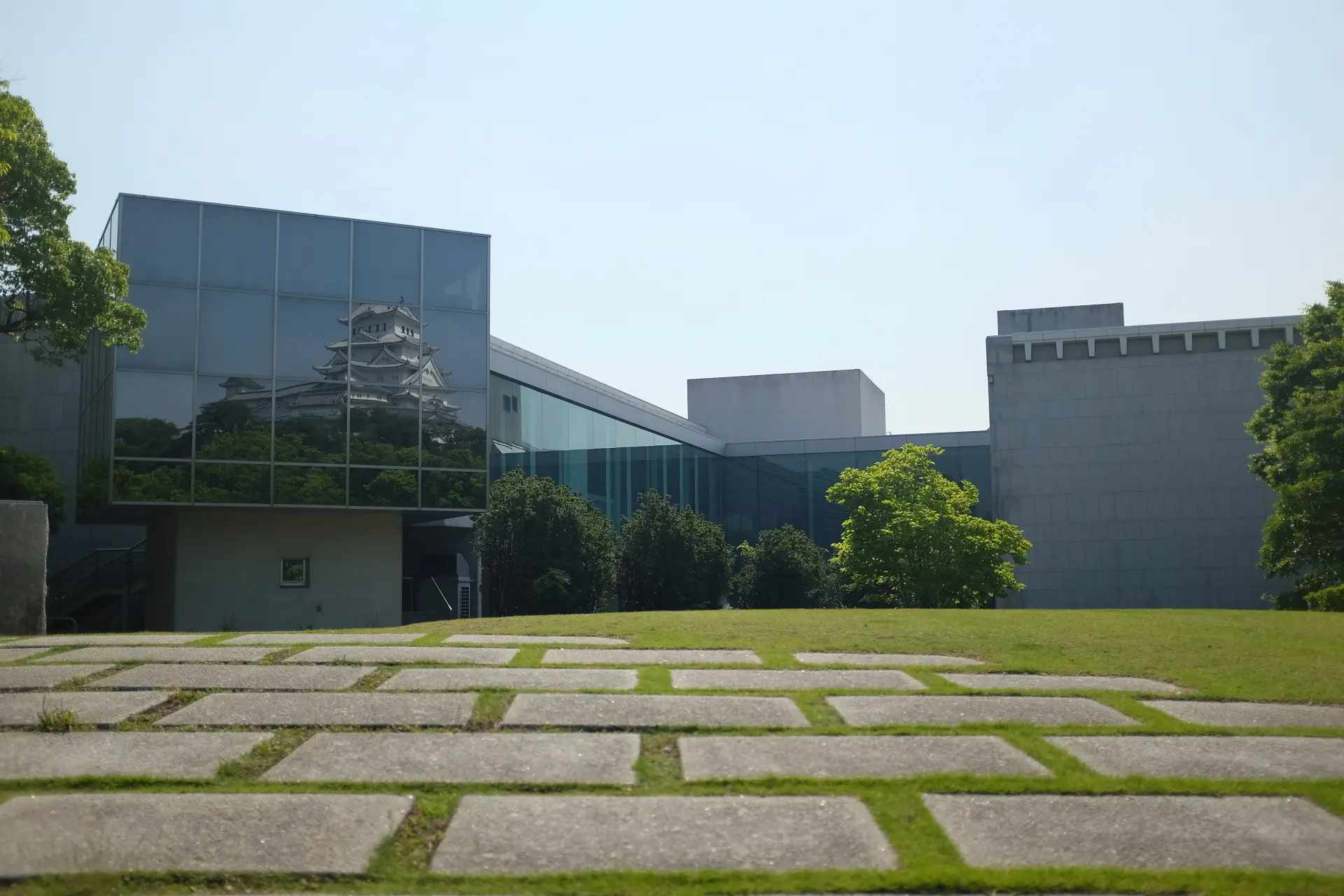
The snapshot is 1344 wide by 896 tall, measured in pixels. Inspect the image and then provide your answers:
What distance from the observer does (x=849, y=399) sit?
212ft

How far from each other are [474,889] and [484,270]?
28.2 meters

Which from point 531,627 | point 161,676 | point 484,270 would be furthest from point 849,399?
point 161,676

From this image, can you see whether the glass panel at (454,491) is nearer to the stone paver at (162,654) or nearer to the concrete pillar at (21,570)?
the concrete pillar at (21,570)

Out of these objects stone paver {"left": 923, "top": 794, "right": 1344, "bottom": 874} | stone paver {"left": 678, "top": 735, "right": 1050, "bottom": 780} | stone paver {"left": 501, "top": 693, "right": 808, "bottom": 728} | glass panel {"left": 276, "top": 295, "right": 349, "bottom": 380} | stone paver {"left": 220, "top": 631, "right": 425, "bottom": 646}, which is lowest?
stone paver {"left": 923, "top": 794, "right": 1344, "bottom": 874}

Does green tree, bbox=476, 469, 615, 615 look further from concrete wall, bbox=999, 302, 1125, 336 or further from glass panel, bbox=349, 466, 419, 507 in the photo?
concrete wall, bbox=999, 302, 1125, 336

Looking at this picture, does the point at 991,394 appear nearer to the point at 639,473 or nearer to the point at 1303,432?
Result: the point at 639,473

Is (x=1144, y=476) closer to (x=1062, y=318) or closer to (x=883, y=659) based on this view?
(x=1062, y=318)

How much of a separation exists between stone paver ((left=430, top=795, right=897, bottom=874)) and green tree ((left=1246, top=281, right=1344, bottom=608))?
2207cm

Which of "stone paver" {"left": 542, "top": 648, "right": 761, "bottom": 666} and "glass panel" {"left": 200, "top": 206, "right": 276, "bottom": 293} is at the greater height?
"glass panel" {"left": 200, "top": 206, "right": 276, "bottom": 293}

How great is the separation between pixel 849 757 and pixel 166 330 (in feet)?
83.3

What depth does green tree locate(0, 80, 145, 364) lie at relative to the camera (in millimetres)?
21328

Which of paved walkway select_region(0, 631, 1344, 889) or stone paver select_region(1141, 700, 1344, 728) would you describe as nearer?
paved walkway select_region(0, 631, 1344, 889)

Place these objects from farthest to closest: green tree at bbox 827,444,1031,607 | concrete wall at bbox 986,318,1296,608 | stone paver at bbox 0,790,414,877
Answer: concrete wall at bbox 986,318,1296,608 → green tree at bbox 827,444,1031,607 → stone paver at bbox 0,790,414,877

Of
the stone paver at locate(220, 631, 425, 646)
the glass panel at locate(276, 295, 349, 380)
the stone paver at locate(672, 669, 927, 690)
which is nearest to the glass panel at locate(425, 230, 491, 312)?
the glass panel at locate(276, 295, 349, 380)
